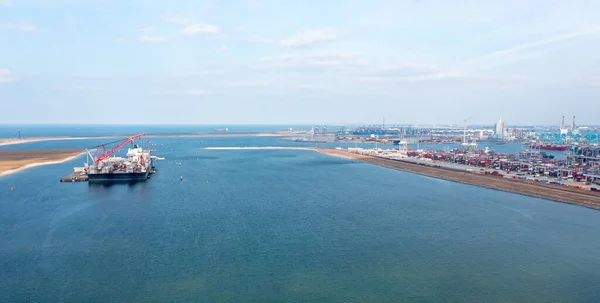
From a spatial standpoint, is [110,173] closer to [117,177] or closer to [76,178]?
[117,177]

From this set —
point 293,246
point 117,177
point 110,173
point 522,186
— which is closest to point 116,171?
point 117,177

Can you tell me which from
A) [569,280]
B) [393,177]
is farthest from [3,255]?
[393,177]

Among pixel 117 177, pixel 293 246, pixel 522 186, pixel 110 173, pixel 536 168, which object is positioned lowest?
pixel 293 246

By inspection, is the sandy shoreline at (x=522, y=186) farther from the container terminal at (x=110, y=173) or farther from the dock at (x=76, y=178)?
the dock at (x=76, y=178)

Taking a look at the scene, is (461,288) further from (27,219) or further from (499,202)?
(27,219)

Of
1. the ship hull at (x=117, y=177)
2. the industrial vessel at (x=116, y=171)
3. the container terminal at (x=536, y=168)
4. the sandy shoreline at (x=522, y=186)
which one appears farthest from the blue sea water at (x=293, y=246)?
the container terminal at (x=536, y=168)
